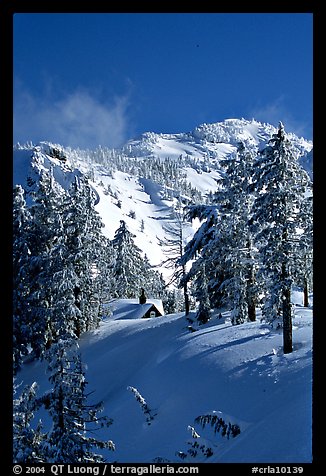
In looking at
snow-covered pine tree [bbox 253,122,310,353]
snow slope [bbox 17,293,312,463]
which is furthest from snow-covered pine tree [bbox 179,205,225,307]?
snow-covered pine tree [bbox 253,122,310,353]

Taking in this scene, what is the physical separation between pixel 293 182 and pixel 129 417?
44.0 feet

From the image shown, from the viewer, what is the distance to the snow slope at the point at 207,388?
340 inches

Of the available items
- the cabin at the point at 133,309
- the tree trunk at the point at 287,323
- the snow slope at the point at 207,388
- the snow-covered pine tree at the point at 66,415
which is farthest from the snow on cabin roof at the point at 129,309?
the snow-covered pine tree at the point at 66,415

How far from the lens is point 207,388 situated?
15.9 meters

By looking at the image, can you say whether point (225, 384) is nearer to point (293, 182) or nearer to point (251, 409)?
point (251, 409)

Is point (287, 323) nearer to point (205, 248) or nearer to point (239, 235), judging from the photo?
point (239, 235)

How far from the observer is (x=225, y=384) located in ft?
50.9

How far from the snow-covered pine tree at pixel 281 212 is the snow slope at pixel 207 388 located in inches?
104

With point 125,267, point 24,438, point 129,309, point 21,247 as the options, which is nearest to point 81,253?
point 21,247

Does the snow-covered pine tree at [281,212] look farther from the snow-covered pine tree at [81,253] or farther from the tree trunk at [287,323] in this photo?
the snow-covered pine tree at [81,253]

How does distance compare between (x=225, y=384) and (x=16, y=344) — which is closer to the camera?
(x=225, y=384)

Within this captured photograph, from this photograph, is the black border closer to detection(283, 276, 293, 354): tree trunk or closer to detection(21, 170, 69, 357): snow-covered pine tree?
detection(283, 276, 293, 354): tree trunk
